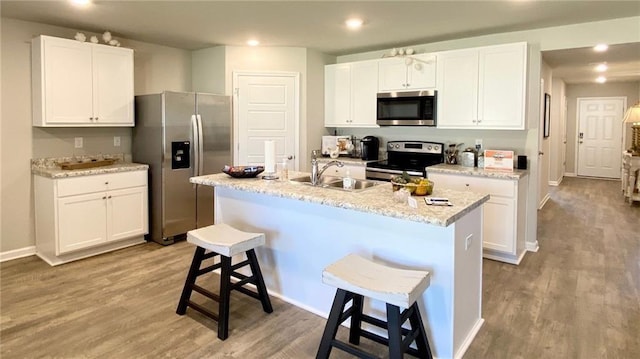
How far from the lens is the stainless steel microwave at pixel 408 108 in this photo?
15.2 feet

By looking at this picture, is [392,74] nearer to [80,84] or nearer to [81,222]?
[80,84]

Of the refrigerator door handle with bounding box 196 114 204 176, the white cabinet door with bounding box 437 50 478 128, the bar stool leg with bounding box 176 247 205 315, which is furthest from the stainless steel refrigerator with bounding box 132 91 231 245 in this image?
the white cabinet door with bounding box 437 50 478 128

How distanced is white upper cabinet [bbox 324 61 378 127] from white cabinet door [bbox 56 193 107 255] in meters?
2.95

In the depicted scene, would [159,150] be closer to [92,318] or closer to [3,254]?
[3,254]

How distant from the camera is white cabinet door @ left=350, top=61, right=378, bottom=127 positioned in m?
5.11

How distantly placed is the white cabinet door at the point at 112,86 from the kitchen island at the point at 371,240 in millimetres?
1759

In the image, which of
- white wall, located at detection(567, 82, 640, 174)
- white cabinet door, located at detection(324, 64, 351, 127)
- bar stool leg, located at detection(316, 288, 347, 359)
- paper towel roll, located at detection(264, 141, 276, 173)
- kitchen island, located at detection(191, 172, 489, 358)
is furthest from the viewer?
white wall, located at detection(567, 82, 640, 174)

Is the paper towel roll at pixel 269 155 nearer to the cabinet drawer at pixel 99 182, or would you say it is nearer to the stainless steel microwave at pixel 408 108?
the cabinet drawer at pixel 99 182

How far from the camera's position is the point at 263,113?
5.20 metres

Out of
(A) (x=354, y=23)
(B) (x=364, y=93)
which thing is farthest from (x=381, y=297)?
(B) (x=364, y=93)

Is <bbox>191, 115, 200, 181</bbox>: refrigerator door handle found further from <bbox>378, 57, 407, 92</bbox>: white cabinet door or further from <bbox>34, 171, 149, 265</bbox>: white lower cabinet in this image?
<bbox>378, 57, 407, 92</bbox>: white cabinet door

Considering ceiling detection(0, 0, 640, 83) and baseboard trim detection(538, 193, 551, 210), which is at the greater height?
ceiling detection(0, 0, 640, 83)

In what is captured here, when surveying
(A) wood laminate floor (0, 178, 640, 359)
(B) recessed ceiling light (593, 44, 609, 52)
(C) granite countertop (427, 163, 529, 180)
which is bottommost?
(A) wood laminate floor (0, 178, 640, 359)

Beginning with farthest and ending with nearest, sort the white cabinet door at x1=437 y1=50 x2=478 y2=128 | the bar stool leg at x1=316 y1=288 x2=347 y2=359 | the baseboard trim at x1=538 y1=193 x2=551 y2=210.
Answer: the baseboard trim at x1=538 y1=193 x2=551 y2=210
the white cabinet door at x1=437 y1=50 x2=478 y2=128
the bar stool leg at x1=316 y1=288 x2=347 y2=359
